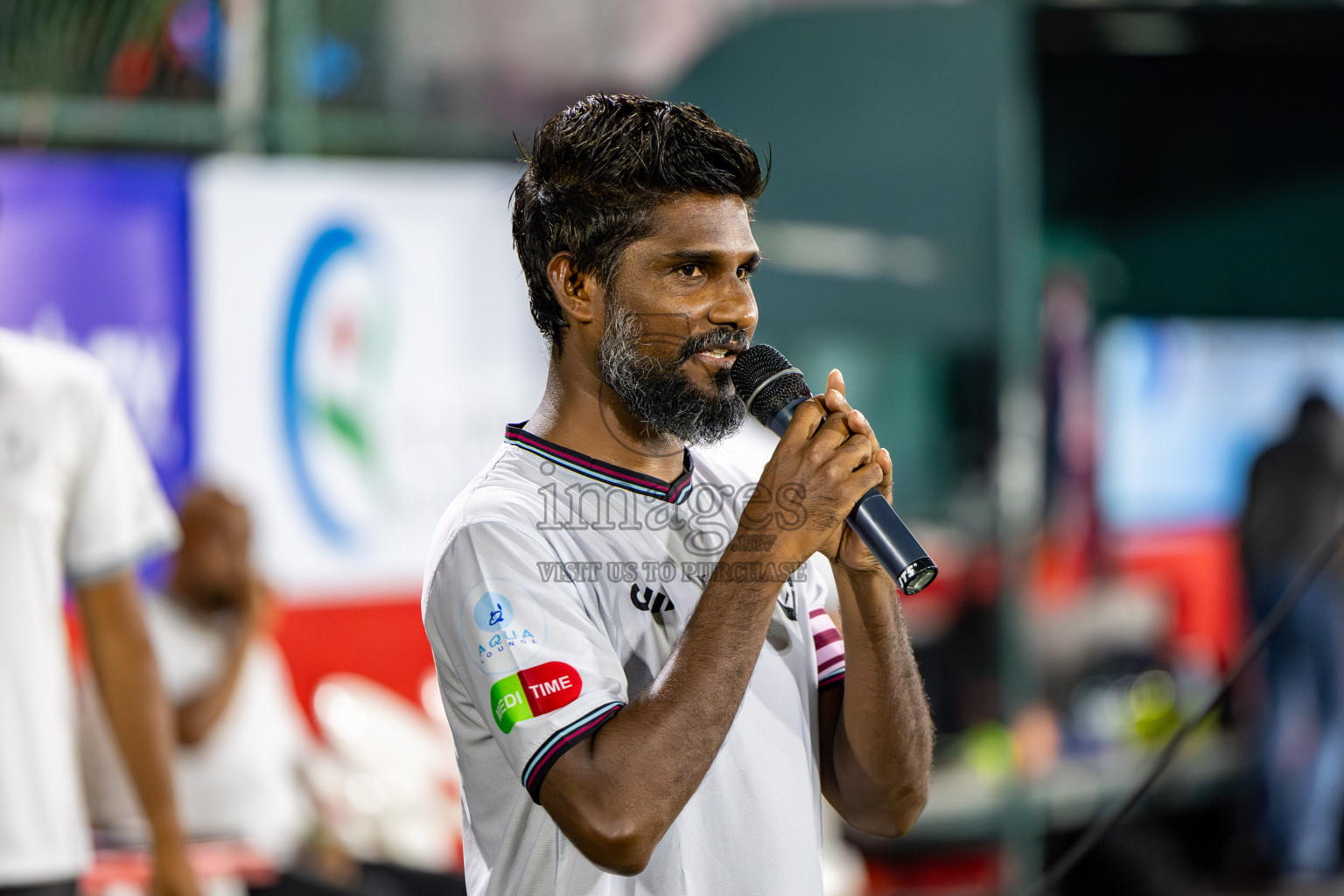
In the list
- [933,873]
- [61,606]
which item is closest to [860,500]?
[61,606]

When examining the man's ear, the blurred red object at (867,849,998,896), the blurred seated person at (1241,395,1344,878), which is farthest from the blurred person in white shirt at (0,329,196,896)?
the blurred seated person at (1241,395,1344,878)

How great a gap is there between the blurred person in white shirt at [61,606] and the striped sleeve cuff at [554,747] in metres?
1.26

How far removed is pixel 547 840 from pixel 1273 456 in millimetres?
4977

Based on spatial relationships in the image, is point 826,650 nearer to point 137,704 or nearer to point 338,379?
point 137,704

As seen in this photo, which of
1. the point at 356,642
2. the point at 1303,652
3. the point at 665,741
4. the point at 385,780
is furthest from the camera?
the point at 1303,652

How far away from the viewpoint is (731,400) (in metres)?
1.33

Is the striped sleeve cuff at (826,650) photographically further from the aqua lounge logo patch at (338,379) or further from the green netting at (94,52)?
the green netting at (94,52)

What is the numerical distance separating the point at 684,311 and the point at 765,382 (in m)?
0.10

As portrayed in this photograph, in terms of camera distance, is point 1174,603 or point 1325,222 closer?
point 1174,603

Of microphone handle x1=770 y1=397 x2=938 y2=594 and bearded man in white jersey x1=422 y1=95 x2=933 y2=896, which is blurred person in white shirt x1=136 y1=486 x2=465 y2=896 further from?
microphone handle x1=770 y1=397 x2=938 y2=594

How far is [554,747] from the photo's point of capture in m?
1.16

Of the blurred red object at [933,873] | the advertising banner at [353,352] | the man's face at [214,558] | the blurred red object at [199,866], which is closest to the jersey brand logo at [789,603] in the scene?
the blurred red object at [199,866]

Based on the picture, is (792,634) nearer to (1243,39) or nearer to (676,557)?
(676,557)

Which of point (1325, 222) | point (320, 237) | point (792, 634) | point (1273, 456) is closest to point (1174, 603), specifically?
point (1273, 456)
